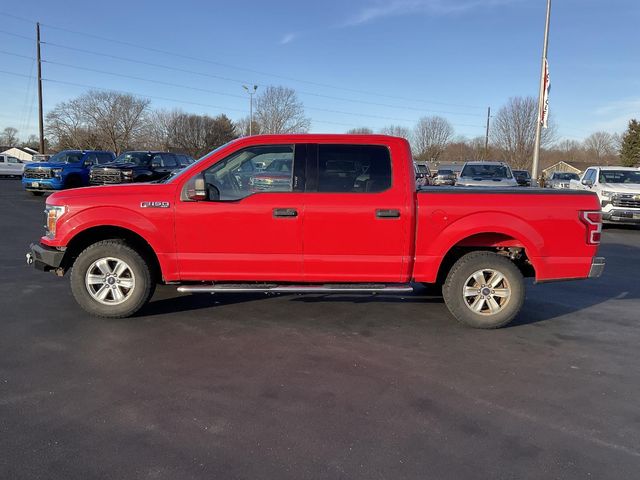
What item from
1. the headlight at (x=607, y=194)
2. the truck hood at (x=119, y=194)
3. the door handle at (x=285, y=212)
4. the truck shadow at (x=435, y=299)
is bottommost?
the truck shadow at (x=435, y=299)

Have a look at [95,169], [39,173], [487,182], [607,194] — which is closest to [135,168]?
[95,169]

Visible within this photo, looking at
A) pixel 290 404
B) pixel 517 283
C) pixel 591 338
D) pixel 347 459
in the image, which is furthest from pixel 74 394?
pixel 591 338

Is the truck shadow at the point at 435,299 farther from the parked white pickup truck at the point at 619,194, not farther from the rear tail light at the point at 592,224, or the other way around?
the parked white pickup truck at the point at 619,194

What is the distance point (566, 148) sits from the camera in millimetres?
104938

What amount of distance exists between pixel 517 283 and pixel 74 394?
4305 millimetres

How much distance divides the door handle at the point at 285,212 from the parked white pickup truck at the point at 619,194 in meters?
12.6

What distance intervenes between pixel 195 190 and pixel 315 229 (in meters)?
1.31

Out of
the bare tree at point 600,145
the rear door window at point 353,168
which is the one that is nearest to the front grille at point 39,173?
the rear door window at point 353,168

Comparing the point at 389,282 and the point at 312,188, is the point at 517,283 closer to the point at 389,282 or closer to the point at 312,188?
the point at 389,282

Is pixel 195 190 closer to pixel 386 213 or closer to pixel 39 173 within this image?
pixel 386 213

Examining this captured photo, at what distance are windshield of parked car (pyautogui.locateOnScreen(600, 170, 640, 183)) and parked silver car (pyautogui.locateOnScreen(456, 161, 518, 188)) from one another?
2621 millimetres

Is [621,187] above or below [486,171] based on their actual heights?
below

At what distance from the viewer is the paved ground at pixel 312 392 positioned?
282cm

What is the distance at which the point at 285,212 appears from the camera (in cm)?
500
